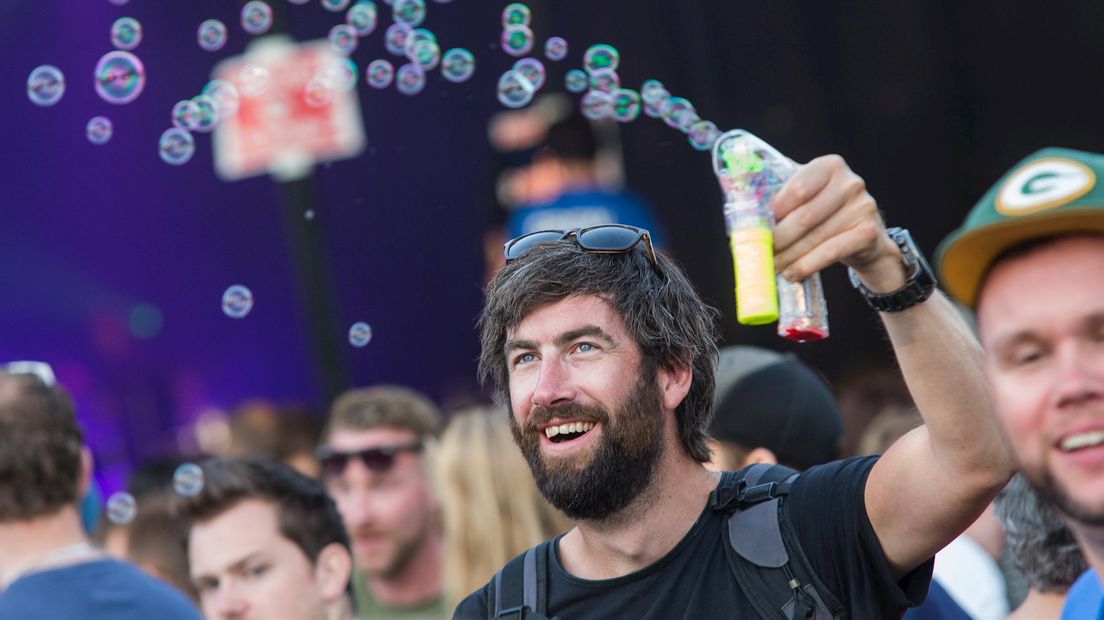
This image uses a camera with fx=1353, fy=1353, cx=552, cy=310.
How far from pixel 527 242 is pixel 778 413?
978 millimetres

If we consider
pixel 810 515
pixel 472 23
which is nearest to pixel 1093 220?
pixel 810 515

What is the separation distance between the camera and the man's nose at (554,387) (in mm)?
2734

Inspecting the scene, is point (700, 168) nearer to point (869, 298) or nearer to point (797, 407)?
point (797, 407)

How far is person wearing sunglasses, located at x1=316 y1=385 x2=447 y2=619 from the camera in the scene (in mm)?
4750

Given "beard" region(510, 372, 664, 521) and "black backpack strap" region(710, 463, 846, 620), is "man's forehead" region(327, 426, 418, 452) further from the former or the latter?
"black backpack strap" region(710, 463, 846, 620)

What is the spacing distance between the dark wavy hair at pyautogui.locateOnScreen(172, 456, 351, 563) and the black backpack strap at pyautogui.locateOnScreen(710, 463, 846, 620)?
159cm

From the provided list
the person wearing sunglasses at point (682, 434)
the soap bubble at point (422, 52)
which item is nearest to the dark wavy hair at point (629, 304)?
the person wearing sunglasses at point (682, 434)

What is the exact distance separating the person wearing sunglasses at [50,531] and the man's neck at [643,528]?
50.8 inches

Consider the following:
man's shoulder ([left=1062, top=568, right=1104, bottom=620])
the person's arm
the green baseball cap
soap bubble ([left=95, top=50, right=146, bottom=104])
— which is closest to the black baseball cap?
the person's arm

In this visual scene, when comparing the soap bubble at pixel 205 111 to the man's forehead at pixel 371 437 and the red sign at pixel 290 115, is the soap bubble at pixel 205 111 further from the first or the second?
the red sign at pixel 290 115

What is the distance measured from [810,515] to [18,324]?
7.00m

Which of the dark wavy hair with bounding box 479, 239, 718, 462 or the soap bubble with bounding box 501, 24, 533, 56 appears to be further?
the soap bubble with bounding box 501, 24, 533, 56

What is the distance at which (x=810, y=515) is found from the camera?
8.29 feet

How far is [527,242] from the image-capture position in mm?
3023
